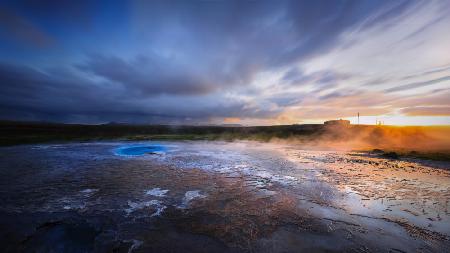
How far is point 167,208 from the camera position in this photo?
6434mm

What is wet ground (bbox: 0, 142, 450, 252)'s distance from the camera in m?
4.54

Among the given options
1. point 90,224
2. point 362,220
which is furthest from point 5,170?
point 362,220

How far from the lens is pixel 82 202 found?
6.86 meters

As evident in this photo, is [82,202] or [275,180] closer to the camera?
[82,202]

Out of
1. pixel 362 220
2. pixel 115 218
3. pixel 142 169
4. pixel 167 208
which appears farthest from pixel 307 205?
pixel 142 169

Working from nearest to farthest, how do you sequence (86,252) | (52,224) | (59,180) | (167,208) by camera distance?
(86,252), (52,224), (167,208), (59,180)

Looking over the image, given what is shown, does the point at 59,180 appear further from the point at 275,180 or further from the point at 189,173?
the point at 275,180

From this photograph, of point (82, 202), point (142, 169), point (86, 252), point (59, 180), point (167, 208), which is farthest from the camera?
point (142, 169)

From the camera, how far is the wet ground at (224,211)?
4.54 m

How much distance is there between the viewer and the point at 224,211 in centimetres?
622

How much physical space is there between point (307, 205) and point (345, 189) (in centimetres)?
285

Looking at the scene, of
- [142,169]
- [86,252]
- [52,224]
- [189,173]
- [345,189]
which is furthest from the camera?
[142,169]

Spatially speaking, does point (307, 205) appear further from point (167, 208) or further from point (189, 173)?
point (189, 173)

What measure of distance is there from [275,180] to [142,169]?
754 centimetres
